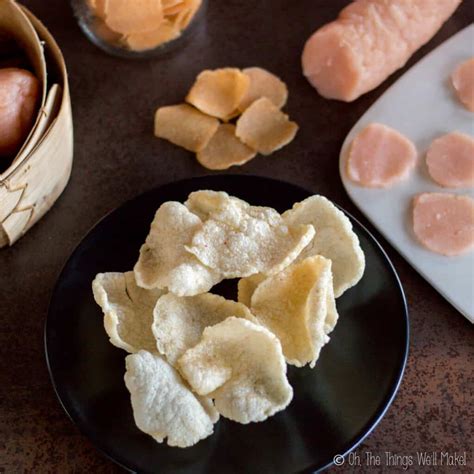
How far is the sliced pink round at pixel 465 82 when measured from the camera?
48.3 inches

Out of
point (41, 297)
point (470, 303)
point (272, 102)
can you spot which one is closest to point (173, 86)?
point (272, 102)

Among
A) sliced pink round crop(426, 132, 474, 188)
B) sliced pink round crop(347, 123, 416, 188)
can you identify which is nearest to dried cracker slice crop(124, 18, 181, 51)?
sliced pink round crop(347, 123, 416, 188)

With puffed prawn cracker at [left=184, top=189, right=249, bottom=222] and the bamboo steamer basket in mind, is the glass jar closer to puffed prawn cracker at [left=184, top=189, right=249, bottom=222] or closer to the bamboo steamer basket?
the bamboo steamer basket

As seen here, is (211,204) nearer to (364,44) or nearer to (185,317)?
(185,317)

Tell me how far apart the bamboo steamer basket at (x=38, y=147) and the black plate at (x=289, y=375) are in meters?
0.10

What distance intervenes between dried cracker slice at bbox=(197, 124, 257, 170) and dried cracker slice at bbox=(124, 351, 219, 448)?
1.31 ft

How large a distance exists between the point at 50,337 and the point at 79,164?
326 millimetres

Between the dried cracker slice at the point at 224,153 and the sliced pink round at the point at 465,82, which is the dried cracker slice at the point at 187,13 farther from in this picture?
the sliced pink round at the point at 465,82

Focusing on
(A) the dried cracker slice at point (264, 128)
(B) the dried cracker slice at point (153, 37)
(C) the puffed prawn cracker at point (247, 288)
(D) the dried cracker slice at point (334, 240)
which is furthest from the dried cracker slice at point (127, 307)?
(B) the dried cracker slice at point (153, 37)

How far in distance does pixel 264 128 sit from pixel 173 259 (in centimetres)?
35

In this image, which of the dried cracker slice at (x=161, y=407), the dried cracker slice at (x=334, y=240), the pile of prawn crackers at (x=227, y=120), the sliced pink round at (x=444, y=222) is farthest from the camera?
the pile of prawn crackers at (x=227, y=120)

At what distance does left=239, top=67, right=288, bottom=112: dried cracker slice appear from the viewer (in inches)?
49.7

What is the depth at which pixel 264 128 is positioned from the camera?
1227mm

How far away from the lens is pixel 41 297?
1.12 m
